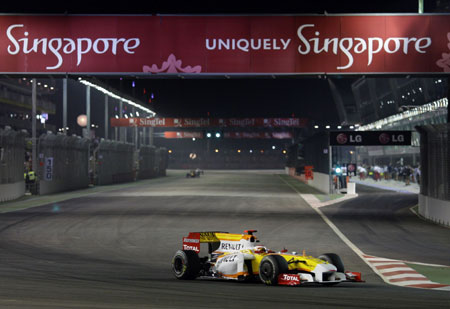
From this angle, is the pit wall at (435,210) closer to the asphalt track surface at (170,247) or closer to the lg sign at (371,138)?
the asphalt track surface at (170,247)

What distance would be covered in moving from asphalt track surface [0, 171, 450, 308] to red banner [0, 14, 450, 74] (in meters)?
5.30

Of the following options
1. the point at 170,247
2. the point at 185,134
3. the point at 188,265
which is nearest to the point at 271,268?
the point at 188,265

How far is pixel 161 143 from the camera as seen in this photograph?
440 feet

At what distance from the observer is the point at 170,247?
1725 cm

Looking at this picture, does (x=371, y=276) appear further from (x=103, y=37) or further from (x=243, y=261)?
(x=103, y=37)

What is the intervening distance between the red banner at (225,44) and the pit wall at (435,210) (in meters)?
4.90

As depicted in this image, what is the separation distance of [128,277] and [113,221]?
12.5m

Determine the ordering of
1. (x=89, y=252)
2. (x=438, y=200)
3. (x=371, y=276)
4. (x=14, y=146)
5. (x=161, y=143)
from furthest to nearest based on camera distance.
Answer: (x=161, y=143) → (x=14, y=146) → (x=438, y=200) → (x=89, y=252) → (x=371, y=276)

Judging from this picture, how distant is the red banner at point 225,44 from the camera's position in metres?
22.0

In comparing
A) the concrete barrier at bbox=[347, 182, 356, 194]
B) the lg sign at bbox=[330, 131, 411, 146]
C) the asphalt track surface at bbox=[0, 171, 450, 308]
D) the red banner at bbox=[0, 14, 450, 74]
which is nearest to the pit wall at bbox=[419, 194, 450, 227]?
the asphalt track surface at bbox=[0, 171, 450, 308]

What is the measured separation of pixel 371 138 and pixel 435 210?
1472 centimetres

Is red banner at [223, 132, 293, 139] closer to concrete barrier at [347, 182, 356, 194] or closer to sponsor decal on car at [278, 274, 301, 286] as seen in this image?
concrete barrier at [347, 182, 356, 194]

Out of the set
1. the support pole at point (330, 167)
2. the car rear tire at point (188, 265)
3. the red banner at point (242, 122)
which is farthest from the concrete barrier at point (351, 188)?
the red banner at point (242, 122)

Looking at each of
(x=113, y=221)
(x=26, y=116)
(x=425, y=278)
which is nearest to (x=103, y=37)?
(x=113, y=221)
